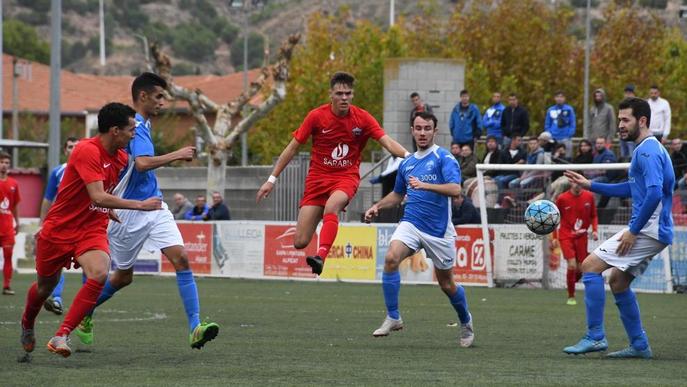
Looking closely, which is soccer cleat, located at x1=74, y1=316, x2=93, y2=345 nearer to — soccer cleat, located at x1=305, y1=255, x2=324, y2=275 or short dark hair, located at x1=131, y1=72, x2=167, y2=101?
short dark hair, located at x1=131, y1=72, x2=167, y2=101

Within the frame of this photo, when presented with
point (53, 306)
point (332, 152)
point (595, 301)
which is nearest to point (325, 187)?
point (332, 152)

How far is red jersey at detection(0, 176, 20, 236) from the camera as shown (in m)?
20.3

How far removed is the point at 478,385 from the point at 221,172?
29196 mm

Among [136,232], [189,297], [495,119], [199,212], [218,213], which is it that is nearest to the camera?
[189,297]

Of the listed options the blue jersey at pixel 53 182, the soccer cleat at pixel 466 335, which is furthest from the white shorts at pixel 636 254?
the blue jersey at pixel 53 182

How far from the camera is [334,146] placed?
1344 cm

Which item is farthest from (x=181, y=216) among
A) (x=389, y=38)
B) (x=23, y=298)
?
(x=389, y=38)

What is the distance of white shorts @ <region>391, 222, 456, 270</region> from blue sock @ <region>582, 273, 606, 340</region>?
1.60 meters

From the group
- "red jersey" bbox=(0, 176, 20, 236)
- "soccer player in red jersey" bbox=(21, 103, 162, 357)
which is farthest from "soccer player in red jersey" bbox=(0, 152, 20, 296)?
"soccer player in red jersey" bbox=(21, 103, 162, 357)

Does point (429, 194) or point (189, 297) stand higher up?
point (429, 194)

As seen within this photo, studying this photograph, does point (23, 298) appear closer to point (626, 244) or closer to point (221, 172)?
point (626, 244)

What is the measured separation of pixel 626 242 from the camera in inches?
426

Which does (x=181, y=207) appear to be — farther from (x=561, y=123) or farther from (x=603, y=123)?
(x=603, y=123)

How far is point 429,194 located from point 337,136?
1.28 meters
